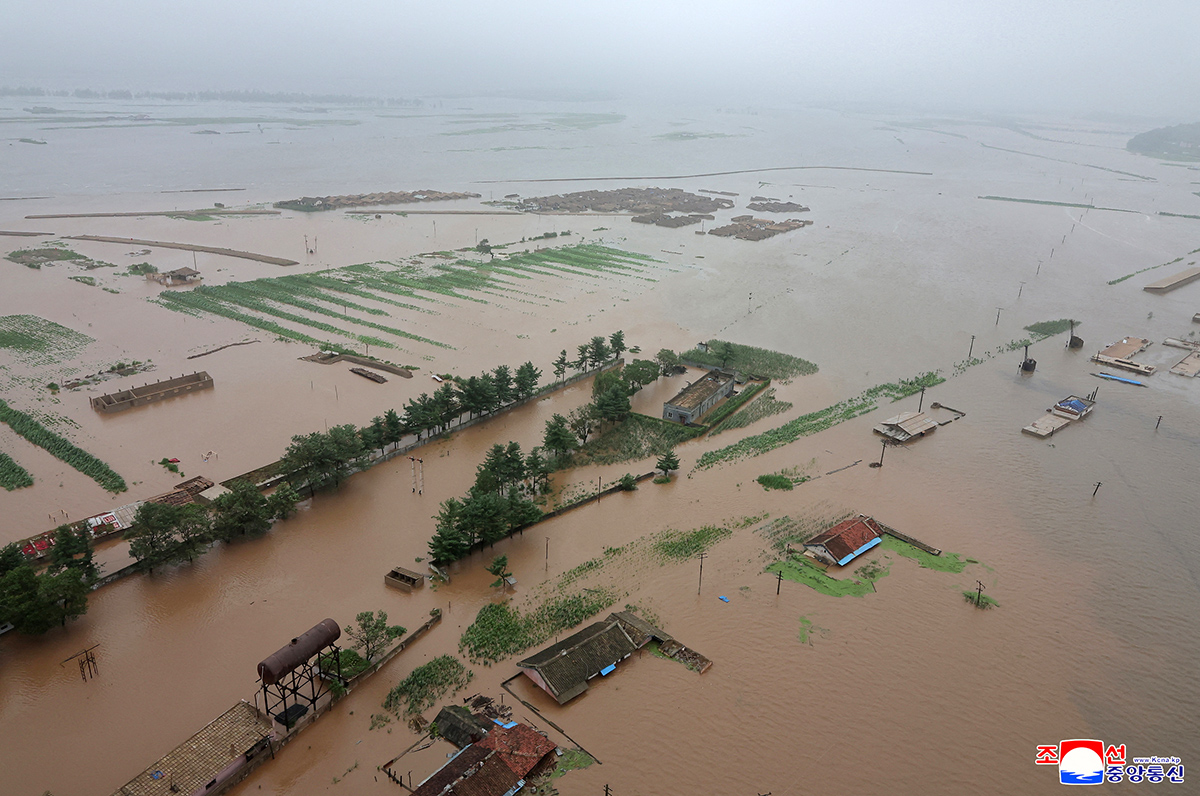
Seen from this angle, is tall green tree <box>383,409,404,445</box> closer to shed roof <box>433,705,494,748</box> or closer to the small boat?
shed roof <box>433,705,494,748</box>

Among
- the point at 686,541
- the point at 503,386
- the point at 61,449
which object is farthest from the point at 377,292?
the point at 686,541

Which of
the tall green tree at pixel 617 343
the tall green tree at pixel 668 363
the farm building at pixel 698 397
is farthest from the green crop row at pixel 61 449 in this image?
the tall green tree at pixel 668 363

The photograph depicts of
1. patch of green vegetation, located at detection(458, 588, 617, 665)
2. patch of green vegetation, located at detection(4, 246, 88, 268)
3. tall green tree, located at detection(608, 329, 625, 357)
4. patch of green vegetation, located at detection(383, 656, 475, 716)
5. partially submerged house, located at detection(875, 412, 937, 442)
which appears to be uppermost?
patch of green vegetation, located at detection(4, 246, 88, 268)

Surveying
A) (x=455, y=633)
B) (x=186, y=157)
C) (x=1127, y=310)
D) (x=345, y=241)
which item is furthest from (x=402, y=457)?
(x=186, y=157)

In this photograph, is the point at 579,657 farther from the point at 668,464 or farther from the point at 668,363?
the point at 668,363

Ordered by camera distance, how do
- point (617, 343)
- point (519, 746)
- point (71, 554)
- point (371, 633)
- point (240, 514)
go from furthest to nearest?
1. point (617, 343)
2. point (240, 514)
3. point (71, 554)
4. point (371, 633)
5. point (519, 746)

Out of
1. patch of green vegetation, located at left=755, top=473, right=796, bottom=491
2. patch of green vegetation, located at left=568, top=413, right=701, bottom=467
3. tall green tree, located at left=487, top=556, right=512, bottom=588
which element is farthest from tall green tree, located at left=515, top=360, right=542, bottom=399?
tall green tree, located at left=487, top=556, right=512, bottom=588
